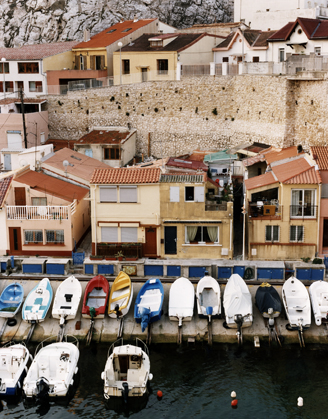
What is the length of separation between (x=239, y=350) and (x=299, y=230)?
335 inches

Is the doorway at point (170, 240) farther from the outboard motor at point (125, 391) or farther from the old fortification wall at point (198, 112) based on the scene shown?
the old fortification wall at point (198, 112)

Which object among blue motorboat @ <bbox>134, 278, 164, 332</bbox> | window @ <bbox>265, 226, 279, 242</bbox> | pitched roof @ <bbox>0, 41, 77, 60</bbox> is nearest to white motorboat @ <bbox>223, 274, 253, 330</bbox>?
blue motorboat @ <bbox>134, 278, 164, 332</bbox>

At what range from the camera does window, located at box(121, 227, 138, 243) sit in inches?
1348

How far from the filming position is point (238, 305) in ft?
96.2

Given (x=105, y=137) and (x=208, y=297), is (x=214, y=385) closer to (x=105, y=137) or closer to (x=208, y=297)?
(x=208, y=297)

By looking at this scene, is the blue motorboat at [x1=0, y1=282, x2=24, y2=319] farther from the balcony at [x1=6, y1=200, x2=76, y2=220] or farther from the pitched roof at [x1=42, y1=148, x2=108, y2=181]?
the pitched roof at [x1=42, y1=148, x2=108, y2=181]

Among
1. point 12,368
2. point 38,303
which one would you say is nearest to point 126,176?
point 38,303

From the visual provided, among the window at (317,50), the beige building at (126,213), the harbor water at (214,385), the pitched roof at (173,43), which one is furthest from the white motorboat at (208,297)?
the pitched roof at (173,43)

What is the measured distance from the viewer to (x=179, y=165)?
38531mm

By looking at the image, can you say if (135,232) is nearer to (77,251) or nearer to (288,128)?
(77,251)

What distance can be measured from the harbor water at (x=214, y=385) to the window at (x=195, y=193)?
831 centimetres

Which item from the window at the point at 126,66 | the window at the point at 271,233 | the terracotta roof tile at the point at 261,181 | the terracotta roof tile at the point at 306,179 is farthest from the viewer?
the window at the point at 126,66

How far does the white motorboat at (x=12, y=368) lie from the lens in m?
25.4

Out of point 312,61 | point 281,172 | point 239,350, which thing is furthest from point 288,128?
point 239,350
